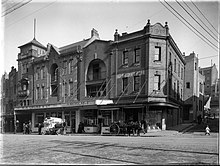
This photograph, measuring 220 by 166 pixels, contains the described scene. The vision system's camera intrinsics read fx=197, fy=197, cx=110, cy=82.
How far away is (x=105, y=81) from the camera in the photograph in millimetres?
24844

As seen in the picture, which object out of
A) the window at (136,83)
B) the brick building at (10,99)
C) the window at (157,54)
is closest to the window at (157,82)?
the window at (136,83)

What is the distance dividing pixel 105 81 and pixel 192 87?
14.4 m

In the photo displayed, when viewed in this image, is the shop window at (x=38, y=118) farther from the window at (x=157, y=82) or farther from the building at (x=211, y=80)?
the building at (x=211, y=80)

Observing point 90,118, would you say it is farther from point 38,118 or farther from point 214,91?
point 214,91

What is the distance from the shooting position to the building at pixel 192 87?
2807 cm

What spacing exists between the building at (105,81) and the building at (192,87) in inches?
59.9

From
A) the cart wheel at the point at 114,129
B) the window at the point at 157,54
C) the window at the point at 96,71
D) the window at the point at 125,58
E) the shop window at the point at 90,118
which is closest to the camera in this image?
the cart wheel at the point at 114,129

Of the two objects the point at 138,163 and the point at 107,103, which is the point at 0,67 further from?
the point at 107,103

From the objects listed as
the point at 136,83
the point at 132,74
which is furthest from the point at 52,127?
the point at 132,74

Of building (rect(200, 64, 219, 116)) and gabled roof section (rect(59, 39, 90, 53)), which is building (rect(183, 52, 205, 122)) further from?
gabled roof section (rect(59, 39, 90, 53))

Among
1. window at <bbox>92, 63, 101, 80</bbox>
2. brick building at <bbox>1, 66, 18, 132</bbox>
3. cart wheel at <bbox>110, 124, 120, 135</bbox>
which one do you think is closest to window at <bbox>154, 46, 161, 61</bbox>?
window at <bbox>92, 63, 101, 80</bbox>

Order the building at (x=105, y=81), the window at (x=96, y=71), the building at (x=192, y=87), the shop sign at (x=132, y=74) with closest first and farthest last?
the building at (x=105, y=81) → the shop sign at (x=132, y=74) → the window at (x=96, y=71) → the building at (x=192, y=87)

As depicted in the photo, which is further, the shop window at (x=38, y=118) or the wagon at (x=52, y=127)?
the shop window at (x=38, y=118)

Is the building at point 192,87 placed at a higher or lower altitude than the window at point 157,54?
lower
